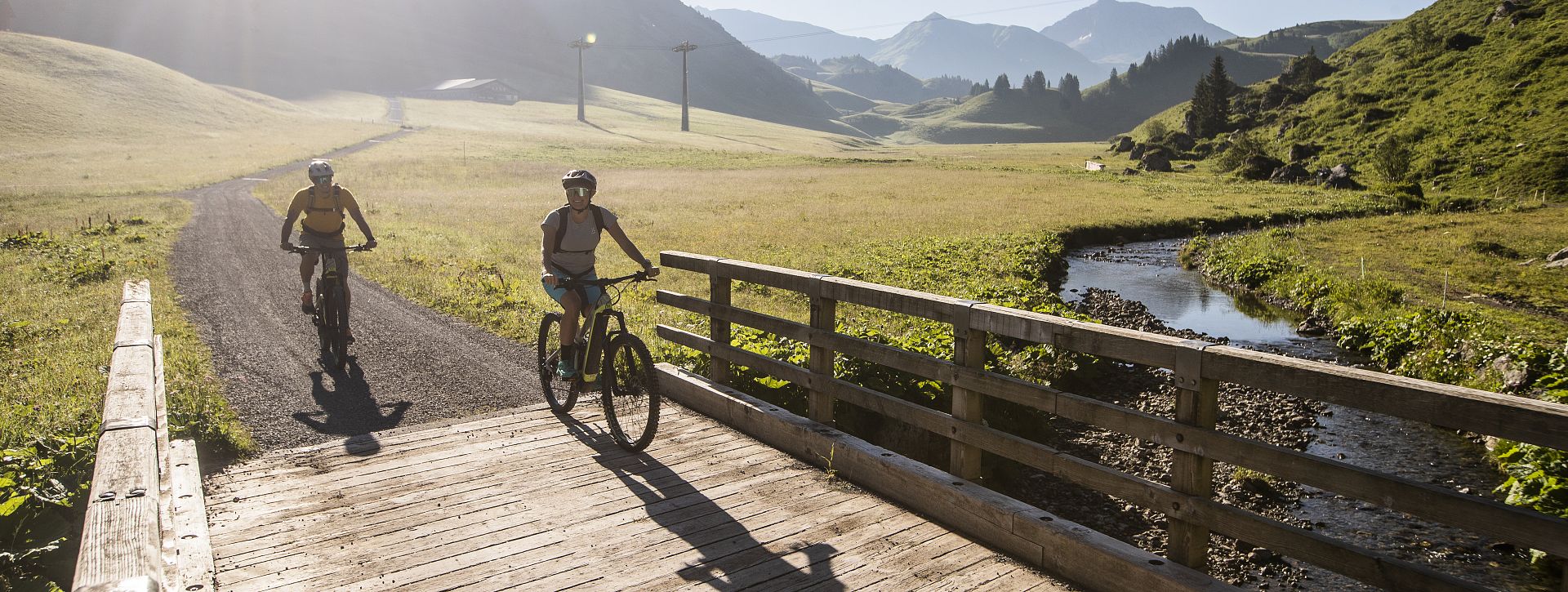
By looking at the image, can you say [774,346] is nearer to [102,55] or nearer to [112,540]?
[112,540]

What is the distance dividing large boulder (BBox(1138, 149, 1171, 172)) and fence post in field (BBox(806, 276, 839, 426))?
7003 cm

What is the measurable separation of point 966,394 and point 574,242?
12.9ft

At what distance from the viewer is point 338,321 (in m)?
11.9

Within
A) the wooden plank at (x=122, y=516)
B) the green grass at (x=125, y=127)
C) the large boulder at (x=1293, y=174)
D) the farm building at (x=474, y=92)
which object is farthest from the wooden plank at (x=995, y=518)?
the farm building at (x=474, y=92)

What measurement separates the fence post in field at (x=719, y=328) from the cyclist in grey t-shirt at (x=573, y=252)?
71cm

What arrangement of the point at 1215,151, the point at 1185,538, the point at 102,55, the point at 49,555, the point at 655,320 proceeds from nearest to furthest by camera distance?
1. the point at 1185,538
2. the point at 49,555
3. the point at 655,320
4. the point at 1215,151
5. the point at 102,55

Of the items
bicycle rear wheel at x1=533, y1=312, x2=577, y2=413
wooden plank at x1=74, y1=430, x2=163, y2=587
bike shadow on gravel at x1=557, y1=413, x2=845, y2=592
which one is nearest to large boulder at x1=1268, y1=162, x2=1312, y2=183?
bicycle rear wheel at x1=533, y1=312, x2=577, y2=413

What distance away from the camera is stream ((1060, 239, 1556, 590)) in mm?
8414

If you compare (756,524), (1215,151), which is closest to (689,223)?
(756,524)

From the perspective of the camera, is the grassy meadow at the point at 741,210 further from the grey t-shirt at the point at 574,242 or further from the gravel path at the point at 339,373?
the grey t-shirt at the point at 574,242

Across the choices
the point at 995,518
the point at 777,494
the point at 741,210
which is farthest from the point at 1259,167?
the point at 995,518

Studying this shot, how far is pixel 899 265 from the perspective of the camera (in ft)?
75.5

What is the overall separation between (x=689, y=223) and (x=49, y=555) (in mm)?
28593

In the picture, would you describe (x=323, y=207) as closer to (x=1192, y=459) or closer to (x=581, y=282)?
(x=581, y=282)
